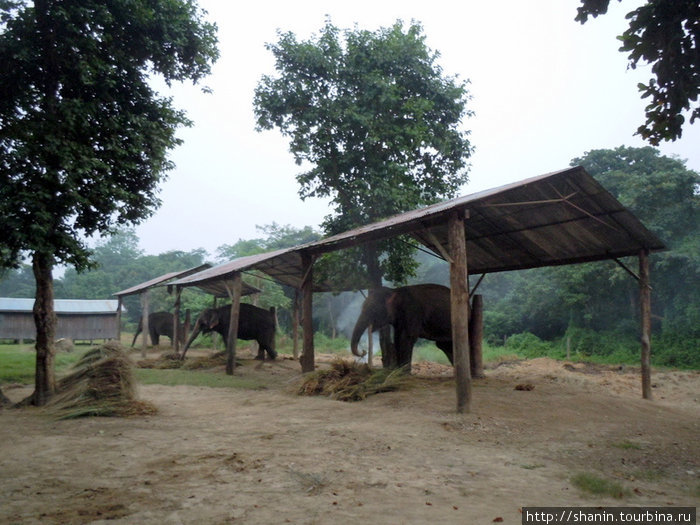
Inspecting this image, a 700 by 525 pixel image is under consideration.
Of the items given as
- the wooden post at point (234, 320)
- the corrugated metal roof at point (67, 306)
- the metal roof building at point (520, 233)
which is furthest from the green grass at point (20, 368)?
the corrugated metal roof at point (67, 306)

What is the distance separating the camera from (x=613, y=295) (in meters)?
21.7

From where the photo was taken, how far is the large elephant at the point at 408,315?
11094 millimetres

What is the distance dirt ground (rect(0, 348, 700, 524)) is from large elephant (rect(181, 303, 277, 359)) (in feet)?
26.6

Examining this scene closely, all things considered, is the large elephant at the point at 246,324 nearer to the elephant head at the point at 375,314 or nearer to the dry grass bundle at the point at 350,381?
the elephant head at the point at 375,314

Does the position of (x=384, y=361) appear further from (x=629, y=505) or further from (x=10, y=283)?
(x=10, y=283)

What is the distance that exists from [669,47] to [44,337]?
32.5 ft

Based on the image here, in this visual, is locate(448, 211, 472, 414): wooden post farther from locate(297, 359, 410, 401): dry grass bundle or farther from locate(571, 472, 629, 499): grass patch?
locate(571, 472, 629, 499): grass patch

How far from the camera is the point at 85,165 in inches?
312

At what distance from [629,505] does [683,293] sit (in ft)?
61.7

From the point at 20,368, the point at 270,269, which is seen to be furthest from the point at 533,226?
Result: the point at 20,368

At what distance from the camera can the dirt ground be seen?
140 inches

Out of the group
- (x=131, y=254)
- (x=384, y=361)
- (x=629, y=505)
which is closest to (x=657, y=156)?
(x=384, y=361)

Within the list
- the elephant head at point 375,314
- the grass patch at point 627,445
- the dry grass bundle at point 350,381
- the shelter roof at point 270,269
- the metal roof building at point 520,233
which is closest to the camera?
the grass patch at point 627,445

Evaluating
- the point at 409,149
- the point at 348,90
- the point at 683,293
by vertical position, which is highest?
the point at 348,90
